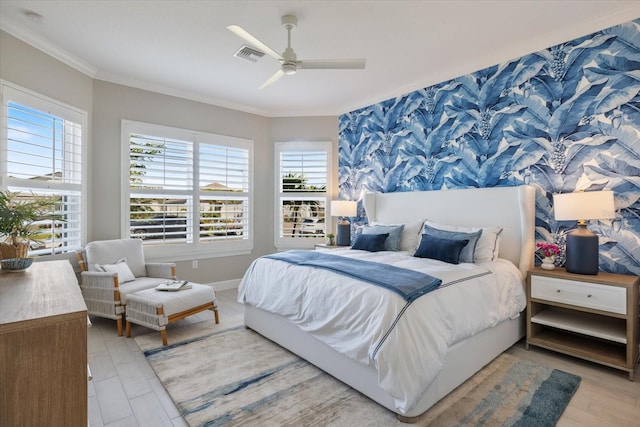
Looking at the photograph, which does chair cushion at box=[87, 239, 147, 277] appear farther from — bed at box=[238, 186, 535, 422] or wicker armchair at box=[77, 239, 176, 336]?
bed at box=[238, 186, 535, 422]

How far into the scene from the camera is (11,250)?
76.2 inches

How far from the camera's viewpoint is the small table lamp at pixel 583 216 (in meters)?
2.60

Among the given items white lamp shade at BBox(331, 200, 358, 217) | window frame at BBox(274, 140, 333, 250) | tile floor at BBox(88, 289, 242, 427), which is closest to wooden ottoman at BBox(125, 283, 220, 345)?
tile floor at BBox(88, 289, 242, 427)

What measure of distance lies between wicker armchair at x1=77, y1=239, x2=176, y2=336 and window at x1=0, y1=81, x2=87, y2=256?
31 centimetres

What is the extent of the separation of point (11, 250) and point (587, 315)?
15.1 feet

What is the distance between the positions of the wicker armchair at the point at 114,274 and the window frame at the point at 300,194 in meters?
1.98

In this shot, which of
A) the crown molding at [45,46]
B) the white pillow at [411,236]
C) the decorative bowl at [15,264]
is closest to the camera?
the decorative bowl at [15,264]

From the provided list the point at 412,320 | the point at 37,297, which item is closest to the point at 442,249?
the point at 412,320

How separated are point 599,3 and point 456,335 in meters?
3.00

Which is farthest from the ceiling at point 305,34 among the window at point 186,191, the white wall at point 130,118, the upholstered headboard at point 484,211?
the upholstered headboard at point 484,211

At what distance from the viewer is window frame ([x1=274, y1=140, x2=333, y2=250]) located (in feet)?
17.6

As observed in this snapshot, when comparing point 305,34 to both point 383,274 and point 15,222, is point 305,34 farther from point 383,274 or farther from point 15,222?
point 15,222

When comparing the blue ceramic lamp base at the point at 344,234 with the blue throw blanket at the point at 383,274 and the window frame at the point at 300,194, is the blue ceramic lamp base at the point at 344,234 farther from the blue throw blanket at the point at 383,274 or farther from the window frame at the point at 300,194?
the blue throw blanket at the point at 383,274

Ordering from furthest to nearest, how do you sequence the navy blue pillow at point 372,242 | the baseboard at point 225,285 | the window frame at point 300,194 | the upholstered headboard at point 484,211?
1. the window frame at point 300,194
2. the baseboard at point 225,285
3. the navy blue pillow at point 372,242
4. the upholstered headboard at point 484,211
